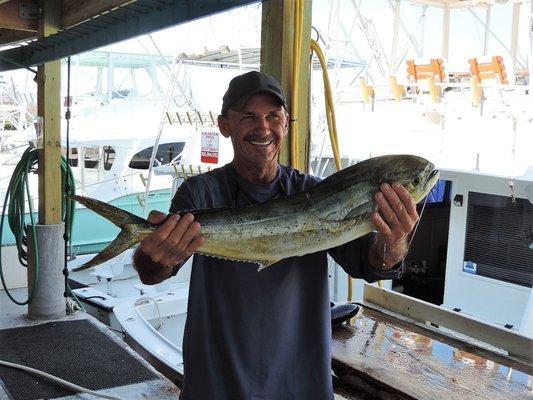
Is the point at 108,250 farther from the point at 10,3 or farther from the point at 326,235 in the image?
the point at 10,3

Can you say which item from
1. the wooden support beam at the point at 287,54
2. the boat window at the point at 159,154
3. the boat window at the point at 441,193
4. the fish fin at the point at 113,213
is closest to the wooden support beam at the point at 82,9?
the wooden support beam at the point at 287,54

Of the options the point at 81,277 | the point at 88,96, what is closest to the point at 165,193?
the point at 88,96

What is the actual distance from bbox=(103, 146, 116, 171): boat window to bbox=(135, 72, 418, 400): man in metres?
16.3

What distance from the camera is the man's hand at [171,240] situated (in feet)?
5.87

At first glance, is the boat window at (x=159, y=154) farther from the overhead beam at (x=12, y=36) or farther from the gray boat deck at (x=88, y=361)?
the gray boat deck at (x=88, y=361)

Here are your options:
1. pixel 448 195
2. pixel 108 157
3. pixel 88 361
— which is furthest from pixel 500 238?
Result: pixel 108 157

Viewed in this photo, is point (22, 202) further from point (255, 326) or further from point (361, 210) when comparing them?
point (361, 210)

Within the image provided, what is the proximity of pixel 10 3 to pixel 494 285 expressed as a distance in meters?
7.06

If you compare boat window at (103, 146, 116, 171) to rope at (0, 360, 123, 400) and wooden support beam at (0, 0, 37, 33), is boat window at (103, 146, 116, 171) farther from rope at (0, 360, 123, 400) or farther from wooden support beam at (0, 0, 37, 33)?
rope at (0, 360, 123, 400)

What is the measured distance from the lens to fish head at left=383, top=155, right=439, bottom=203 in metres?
1.80

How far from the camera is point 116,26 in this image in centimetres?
383

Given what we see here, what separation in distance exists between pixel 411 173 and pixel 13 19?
16.3ft

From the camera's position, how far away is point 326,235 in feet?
6.22

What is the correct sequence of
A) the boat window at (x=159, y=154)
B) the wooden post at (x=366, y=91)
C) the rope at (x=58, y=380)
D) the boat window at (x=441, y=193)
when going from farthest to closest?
the boat window at (x=159, y=154) < the boat window at (x=441, y=193) < the wooden post at (x=366, y=91) < the rope at (x=58, y=380)
